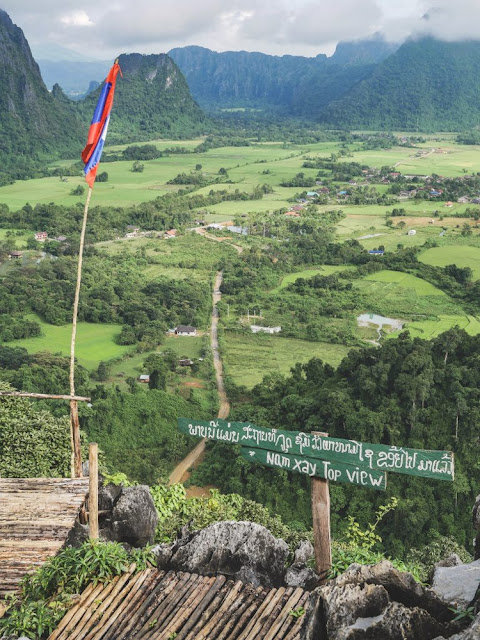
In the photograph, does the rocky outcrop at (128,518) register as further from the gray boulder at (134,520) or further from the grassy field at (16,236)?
the grassy field at (16,236)

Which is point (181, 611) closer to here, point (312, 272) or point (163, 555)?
point (163, 555)

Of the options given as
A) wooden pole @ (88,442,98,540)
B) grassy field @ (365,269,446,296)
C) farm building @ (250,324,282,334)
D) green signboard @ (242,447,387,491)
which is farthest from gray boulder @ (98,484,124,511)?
grassy field @ (365,269,446,296)

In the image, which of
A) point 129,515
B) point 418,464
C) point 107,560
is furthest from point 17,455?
point 418,464

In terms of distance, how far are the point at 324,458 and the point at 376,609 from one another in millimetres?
867

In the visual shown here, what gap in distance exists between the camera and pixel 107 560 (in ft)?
14.9

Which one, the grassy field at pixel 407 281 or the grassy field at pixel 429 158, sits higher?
the grassy field at pixel 429 158

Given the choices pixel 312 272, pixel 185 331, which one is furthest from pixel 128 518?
pixel 312 272

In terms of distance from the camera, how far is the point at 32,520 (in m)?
5.26

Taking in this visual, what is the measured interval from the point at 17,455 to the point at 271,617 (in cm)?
488

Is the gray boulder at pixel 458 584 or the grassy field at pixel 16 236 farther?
the grassy field at pixel 16 236

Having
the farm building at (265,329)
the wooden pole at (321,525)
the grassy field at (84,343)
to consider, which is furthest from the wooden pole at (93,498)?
the farm building at (265,329)

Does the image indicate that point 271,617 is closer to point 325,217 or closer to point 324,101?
point 325,217

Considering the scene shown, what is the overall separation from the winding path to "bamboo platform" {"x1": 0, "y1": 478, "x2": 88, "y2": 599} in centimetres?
953

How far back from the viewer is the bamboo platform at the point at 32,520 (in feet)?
15.7
